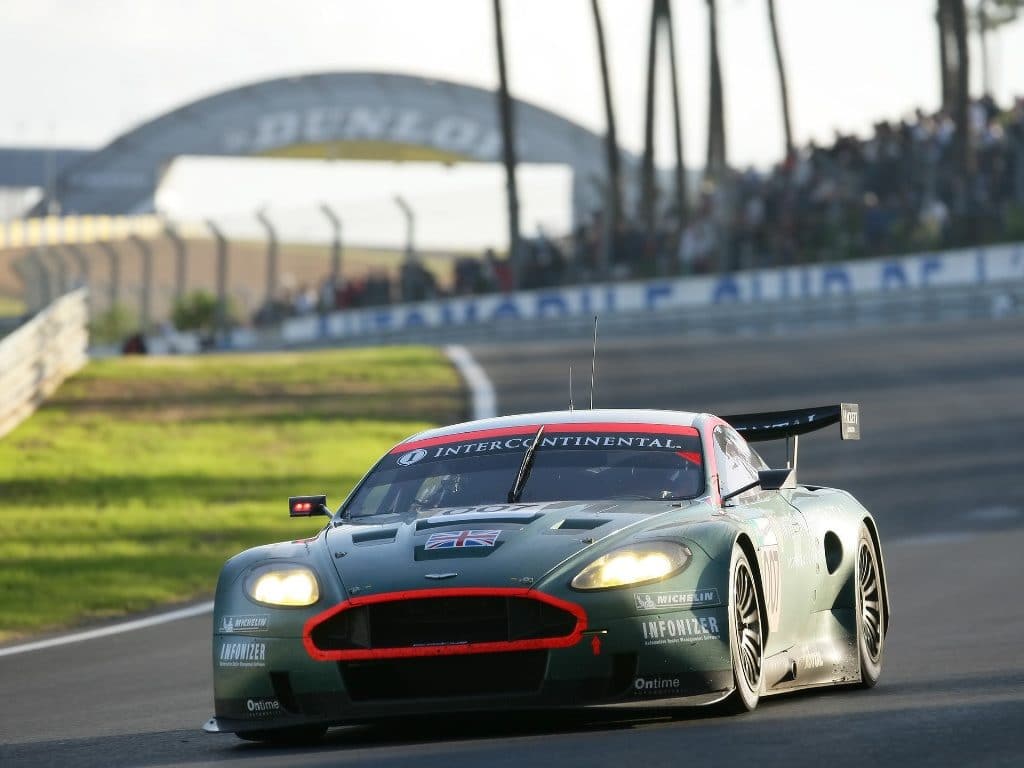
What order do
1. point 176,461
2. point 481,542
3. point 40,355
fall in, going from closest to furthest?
point 481,542 → point 176,461 → point 40,355

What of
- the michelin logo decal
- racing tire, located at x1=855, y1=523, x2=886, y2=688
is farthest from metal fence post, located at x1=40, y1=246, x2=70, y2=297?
the michelin logo decal

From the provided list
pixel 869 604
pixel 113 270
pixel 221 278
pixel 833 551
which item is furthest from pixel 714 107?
pixel 833 551

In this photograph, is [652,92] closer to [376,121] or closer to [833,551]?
[376,121]

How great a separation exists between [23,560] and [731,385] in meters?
13.4

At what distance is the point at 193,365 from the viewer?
103 feet

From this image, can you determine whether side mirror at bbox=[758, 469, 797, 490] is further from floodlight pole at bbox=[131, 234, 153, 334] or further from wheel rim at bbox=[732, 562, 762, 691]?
floodlight pole at bbox=[131, 234, 153, 334]

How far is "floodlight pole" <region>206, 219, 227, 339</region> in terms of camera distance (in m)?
43.8

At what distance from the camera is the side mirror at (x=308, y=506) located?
827 cm

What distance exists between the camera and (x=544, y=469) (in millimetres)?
8047

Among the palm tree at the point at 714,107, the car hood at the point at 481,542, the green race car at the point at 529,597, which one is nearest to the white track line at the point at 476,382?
the green race car at the point at 529,597

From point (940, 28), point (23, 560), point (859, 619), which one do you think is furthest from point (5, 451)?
point (940, 28)

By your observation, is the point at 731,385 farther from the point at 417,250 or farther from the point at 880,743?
the point at 880,743

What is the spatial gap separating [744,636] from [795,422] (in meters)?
2.03

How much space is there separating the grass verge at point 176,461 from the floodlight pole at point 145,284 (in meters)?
17.0
